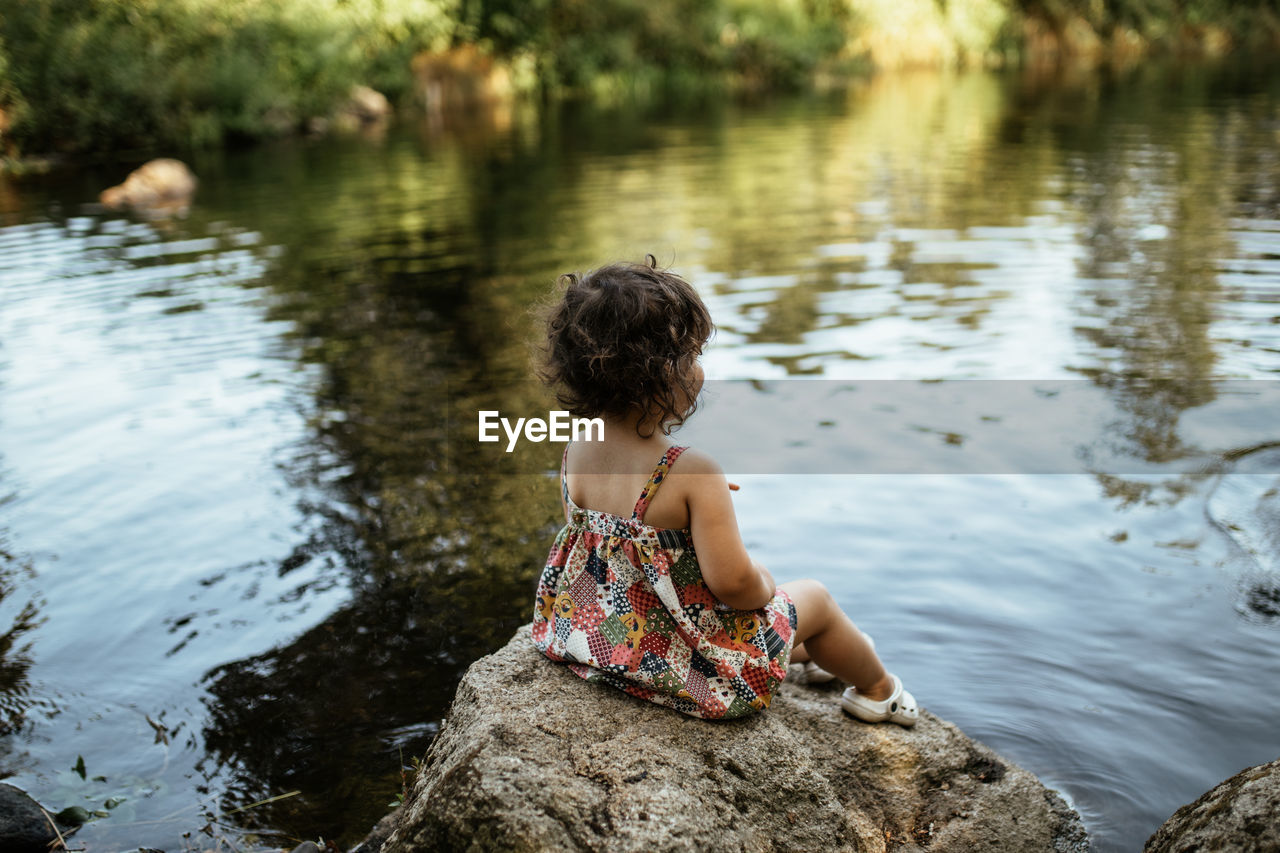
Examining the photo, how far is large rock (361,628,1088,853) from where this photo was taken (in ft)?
7.93

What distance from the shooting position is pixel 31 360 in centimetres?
853

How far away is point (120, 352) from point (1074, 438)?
703cm

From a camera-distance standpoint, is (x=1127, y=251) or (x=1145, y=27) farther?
(x=1145, y=27)

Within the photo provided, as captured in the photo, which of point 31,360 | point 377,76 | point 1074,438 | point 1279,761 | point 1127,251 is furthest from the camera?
point 377,76

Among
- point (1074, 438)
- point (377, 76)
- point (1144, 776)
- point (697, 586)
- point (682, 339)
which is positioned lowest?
point (1144, 776)

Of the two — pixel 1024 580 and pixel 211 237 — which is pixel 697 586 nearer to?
pixel 1024 580

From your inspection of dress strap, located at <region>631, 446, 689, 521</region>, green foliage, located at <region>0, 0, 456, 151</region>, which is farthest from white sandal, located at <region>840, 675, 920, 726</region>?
green foliage, located at <region>0, 0, 456, 151</region>

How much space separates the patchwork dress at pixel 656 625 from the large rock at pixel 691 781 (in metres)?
0.07

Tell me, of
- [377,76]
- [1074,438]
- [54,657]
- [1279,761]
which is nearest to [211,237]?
[54,657]

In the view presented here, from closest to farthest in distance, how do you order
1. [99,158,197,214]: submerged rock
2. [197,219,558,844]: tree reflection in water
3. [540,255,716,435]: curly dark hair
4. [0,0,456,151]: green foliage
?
[540,255,716,435]: curly dark hair → [197,219,558,844]: tree reflection in water → [99,158,197,214]: submerged rock → [0,0,456,151]: green foliage

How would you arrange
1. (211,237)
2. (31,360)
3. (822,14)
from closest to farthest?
(31,360), (211,237), (822,14)

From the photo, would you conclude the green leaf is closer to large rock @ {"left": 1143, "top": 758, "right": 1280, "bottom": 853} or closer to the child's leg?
the child's leg

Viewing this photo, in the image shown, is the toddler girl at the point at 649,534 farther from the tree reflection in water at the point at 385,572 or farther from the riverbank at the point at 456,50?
→ the riverbank at the point at 456,50

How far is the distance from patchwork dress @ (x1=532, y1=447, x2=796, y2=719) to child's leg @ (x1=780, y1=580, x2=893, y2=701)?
217 mm
